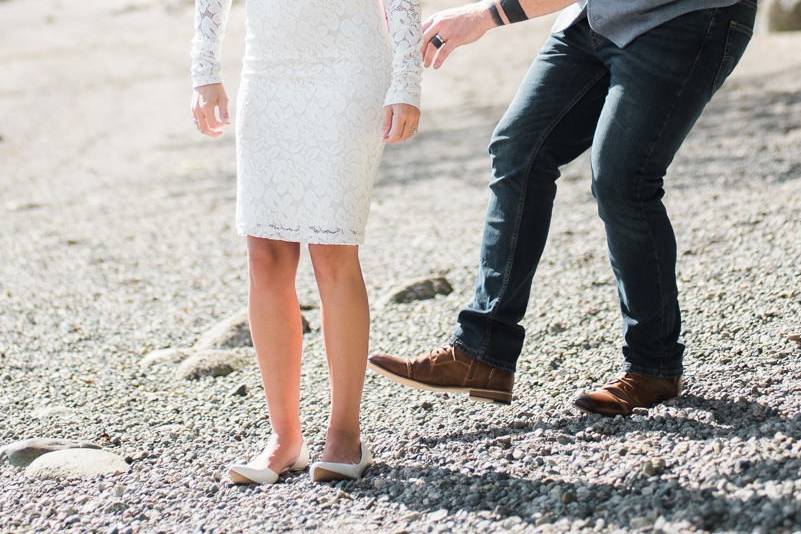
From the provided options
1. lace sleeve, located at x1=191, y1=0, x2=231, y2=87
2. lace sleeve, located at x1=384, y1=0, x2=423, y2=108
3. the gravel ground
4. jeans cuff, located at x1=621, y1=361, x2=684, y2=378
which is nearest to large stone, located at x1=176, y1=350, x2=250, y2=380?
the gravel ground

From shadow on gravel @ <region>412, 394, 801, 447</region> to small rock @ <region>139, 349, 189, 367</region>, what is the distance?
180 centimetres

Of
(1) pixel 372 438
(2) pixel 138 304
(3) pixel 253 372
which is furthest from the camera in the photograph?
(2) pixel 138 304

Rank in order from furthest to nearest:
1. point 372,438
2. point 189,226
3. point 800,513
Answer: point 189,226, point 372,438, point 800,513

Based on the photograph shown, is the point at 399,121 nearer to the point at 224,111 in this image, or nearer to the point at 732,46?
the point at 224,111

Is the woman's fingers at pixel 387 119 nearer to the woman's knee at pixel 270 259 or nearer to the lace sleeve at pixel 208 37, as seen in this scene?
the woman's knee at pixel 270 259

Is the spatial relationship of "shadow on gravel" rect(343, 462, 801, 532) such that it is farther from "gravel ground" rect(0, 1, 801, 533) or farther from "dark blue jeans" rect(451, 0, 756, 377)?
"dark blue jeans" rect(451, 0, 756, 377)

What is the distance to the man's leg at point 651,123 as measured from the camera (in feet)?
10.7

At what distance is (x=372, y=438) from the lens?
150 inches

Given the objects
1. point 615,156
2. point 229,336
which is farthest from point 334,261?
point 229,336

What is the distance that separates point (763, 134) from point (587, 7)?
6000 millimetres

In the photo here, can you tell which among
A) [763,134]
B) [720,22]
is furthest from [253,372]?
[763,134]

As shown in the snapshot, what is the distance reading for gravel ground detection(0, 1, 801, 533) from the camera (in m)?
3.11

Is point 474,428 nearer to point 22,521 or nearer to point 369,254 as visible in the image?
point 22,521

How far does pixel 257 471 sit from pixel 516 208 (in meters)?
1.07
